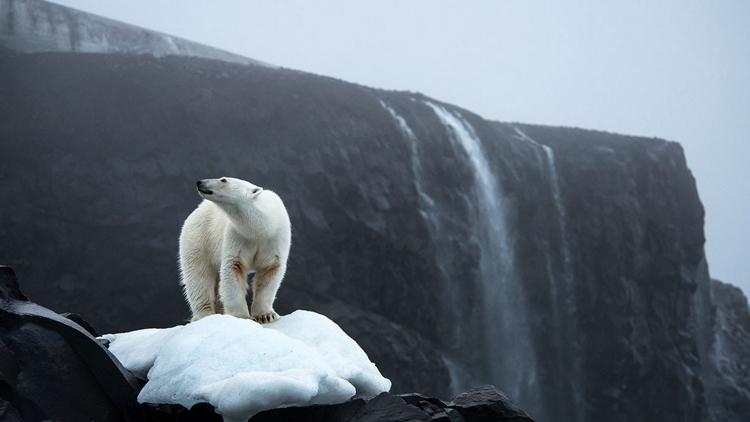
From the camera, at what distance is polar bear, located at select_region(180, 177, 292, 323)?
19.4 feet

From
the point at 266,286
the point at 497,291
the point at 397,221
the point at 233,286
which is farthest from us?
the point at 497,291

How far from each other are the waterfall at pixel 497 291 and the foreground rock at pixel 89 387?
2172 centimetres

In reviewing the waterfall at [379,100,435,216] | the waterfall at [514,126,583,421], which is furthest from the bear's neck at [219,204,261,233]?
the waterfall at [514,126,583,421]

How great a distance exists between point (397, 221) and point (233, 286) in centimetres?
1842

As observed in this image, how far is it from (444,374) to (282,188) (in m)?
9.04

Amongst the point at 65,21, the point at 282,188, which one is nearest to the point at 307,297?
the point at 282,188

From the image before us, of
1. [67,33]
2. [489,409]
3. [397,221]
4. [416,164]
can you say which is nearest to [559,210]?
[416,164]

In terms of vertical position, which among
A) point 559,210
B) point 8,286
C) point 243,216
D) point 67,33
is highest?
point 67,33

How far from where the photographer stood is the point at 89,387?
15.3ft

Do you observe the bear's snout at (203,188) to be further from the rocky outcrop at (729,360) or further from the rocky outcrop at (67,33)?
the rocky outcrop at (729,360)

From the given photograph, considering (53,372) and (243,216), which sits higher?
(243,216)

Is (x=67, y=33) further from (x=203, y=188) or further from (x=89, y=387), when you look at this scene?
(x=89, y=387)

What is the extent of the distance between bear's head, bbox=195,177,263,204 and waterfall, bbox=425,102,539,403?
855 inches

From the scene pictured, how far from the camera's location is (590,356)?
29906mm
